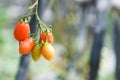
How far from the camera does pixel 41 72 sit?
5203 mm

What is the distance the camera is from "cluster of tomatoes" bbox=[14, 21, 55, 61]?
1.78 metres

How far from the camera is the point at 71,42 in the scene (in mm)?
4891

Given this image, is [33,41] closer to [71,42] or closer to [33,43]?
[33,43]

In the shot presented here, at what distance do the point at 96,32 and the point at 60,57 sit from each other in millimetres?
2290

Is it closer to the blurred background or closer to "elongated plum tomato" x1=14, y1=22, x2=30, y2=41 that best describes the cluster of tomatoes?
"elongated plum tomato" x1=14, y1=22, x2=30, y2=41

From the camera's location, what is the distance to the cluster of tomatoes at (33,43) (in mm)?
1780

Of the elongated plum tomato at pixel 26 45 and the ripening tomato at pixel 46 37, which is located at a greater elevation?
the ripening tomato at pixel 46 37

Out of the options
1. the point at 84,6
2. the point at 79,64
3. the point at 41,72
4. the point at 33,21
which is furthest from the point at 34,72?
the point at 33,21

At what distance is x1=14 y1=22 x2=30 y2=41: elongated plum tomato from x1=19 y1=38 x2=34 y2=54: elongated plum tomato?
0.7 inches

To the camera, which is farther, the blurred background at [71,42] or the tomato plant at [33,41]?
the blurred background at [71,42]

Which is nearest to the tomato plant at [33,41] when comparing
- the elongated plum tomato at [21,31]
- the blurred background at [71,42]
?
the elongated plum tomato at [21,31]

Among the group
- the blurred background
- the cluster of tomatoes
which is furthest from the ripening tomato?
the blurred background

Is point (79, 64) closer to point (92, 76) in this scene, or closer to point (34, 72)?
point (34, 72)

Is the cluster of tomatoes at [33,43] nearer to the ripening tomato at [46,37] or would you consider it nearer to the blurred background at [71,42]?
the ripening tomato at [46,37]
